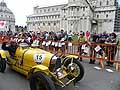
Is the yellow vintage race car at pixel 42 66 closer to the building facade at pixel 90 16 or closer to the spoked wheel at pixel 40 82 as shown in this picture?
the spoked wheel at pixel 40 82

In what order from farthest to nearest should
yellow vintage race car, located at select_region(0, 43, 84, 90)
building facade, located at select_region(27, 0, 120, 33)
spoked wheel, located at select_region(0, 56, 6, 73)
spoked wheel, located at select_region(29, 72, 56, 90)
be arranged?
building facade, located at select_region(27, 0, 120, 33)
spoked wheel, located at select_region(0, 56, 6, 73)
yellow vintage race car, located at select_region(0, 43, 84, 90)
spoked wheel, located at select_region(29, 72, 56, 90)

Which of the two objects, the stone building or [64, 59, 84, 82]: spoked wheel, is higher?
the stone building

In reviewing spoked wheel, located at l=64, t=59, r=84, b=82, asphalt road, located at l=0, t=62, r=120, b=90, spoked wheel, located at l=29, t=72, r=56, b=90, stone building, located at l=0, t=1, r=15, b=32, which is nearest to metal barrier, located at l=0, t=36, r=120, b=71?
→ asphalt road, located at l=0, t=62, r=120, b=90

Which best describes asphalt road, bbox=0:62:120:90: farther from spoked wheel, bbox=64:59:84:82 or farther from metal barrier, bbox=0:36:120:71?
metal barrier, bbox=0:36:120:71

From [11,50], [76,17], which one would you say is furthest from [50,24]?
[11,50]

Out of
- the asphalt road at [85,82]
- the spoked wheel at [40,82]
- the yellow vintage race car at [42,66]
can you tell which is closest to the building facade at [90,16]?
the asphalt road at [85,82]

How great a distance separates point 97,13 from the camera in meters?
91.7

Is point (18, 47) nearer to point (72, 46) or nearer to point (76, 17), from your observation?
point (72, 46)

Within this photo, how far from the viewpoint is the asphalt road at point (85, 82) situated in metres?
7.51

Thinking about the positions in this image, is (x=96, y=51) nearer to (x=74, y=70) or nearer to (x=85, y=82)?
(x=85, y=82)

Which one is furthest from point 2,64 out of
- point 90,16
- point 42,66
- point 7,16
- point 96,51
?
point 7,16

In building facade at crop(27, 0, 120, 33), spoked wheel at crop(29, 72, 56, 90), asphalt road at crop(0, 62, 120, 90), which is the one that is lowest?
asphalt road at crop(0, 62, 120, 90)

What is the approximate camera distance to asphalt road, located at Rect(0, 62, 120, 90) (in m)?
7.51

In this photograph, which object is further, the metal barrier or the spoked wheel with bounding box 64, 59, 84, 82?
the metal barrier
